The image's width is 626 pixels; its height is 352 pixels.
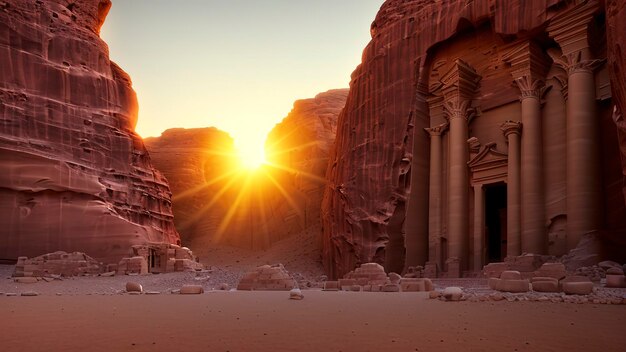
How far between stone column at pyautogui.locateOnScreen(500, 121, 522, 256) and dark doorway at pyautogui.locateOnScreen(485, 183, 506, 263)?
258 inches

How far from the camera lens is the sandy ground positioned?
7000 millimetres

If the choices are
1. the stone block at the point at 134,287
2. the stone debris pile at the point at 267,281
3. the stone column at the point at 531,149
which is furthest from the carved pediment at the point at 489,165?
the stone block at the point at 134,287

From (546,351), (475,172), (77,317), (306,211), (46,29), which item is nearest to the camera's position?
(546,351)

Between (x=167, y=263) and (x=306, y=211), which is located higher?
(x=306, y=211)

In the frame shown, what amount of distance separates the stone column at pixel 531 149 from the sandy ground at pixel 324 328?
13793 millimetres

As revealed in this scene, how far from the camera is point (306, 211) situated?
55.5m

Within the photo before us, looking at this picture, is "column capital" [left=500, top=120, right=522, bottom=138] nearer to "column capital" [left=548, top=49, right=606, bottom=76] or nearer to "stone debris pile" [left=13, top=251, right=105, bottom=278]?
"column capital" [left=548, top=49, right=606, bottom=76]

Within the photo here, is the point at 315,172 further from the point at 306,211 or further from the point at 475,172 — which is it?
the point at 475,172

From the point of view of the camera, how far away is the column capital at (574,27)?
24219mm

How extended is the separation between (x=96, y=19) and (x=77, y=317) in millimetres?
39944

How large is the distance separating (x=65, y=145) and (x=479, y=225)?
1103 inches

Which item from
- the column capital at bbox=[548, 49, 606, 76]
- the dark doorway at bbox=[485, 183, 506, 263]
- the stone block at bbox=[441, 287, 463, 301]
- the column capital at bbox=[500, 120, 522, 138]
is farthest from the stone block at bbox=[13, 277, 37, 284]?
the column capital at bbox=[548, 49, 606, 76]

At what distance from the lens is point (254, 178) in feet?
232

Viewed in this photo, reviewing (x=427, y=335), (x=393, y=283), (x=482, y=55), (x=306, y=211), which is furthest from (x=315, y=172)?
(x=427, y=335)
